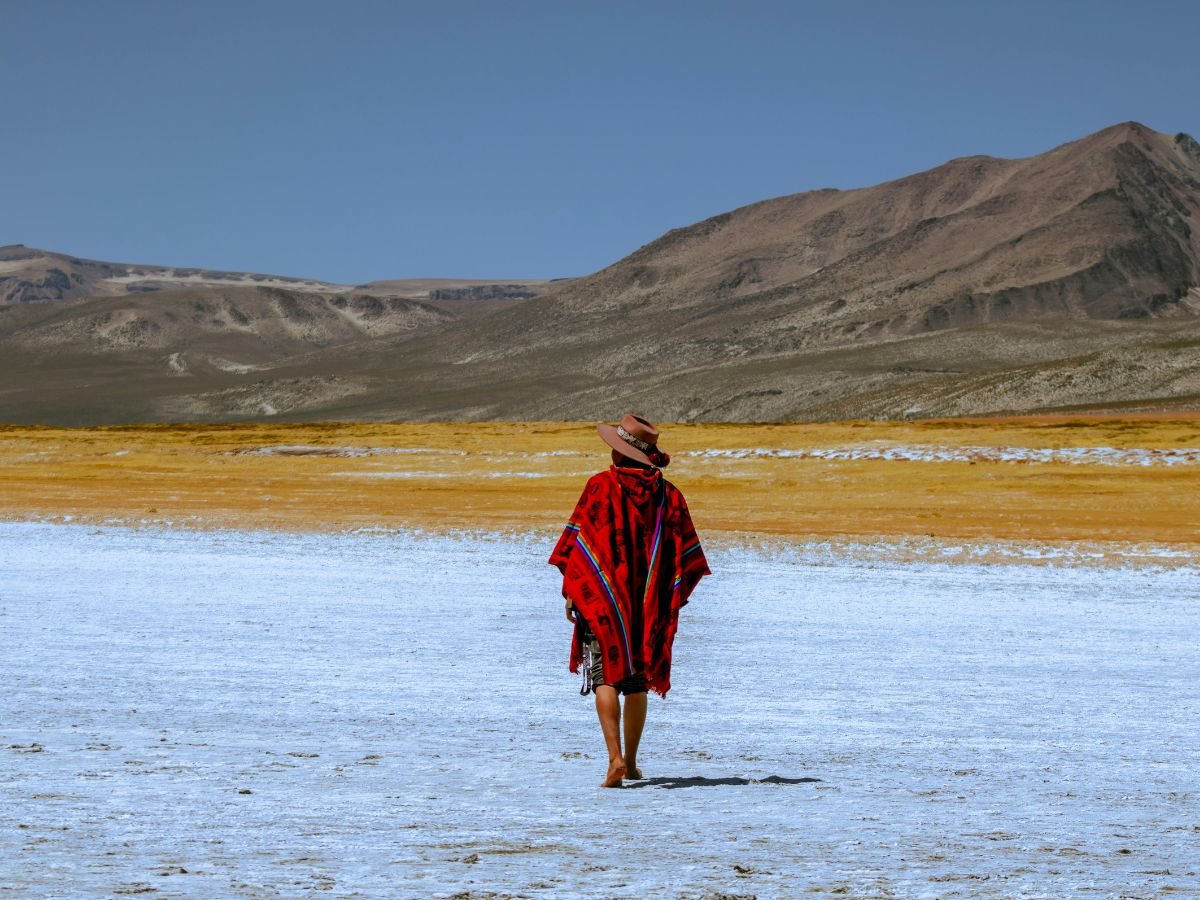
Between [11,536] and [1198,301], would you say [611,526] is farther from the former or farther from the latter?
[1198,301]

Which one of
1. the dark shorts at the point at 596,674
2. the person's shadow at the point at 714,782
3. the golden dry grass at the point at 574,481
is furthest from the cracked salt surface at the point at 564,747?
the golden dry grass at the point at 574,481

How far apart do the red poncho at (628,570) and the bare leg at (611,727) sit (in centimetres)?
8

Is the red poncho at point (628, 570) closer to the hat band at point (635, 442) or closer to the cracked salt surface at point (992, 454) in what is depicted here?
the hat band at point (635, 442)

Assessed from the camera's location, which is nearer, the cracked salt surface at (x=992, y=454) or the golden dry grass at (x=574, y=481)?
the golden dry grass at (x=574, y=481)

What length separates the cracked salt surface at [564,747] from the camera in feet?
19.0

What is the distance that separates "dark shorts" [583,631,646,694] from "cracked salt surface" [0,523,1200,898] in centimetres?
47

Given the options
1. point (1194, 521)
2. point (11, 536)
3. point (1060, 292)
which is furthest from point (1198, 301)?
point (11, 536)

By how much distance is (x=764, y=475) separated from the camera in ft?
143

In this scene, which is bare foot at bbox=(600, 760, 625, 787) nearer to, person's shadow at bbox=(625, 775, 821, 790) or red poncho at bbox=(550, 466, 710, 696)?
person's shadow at bbox=(625, 775, 821, 790)

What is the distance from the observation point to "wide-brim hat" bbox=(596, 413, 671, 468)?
7457 mm

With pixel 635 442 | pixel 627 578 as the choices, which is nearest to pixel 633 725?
pixel 627 578

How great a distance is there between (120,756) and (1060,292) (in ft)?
591

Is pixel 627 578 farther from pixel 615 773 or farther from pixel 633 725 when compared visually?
pixel 615 773

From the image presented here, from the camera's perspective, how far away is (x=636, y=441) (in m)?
7.54
